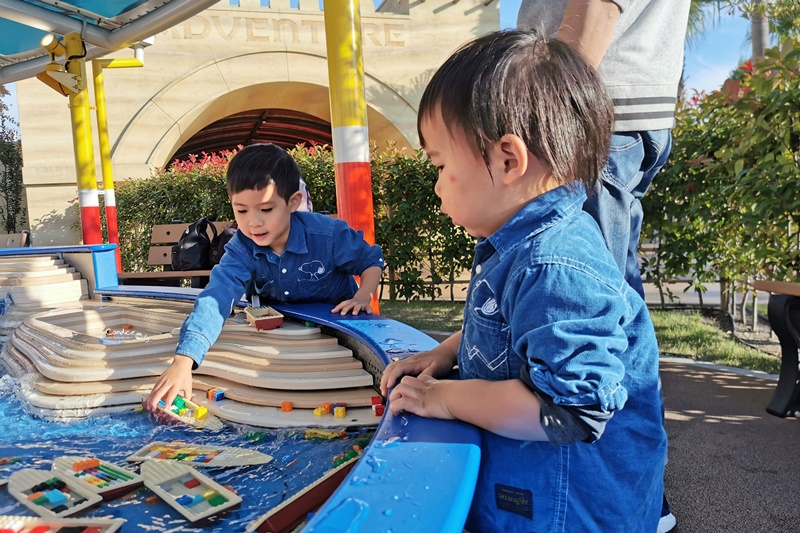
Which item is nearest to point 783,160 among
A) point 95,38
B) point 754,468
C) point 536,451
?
point 754,468

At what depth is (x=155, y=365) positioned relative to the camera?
6.91 feet

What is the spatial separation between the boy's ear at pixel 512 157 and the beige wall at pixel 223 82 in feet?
36.8

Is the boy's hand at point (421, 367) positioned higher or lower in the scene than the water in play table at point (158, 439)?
higher

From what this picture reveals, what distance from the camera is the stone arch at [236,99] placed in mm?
11258

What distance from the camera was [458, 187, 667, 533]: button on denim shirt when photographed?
875 mm

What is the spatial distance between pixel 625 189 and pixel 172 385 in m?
1.41

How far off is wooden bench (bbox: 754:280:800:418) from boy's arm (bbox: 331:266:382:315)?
1956 mm

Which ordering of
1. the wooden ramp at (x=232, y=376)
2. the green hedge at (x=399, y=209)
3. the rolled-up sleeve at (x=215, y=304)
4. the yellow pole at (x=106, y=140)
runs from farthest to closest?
the yellow pole at (x=106, y=140)
the green hedge at (x=399, y=209)
the rolled-up sleeve at (x=215, y=304)
the wooden ramp at (x=232, y=376)

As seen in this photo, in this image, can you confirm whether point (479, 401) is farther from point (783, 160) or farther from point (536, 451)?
point (783, 160)

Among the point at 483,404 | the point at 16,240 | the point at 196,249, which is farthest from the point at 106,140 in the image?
the point at 483,404

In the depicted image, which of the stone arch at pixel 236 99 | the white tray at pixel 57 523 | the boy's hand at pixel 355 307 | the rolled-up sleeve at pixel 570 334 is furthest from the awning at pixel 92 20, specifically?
the stone arch at pixel 236 99

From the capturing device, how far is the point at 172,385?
181 cm

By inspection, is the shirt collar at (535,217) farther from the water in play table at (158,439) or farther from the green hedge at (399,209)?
the green hedge at (399,209)

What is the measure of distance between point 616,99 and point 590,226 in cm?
78
